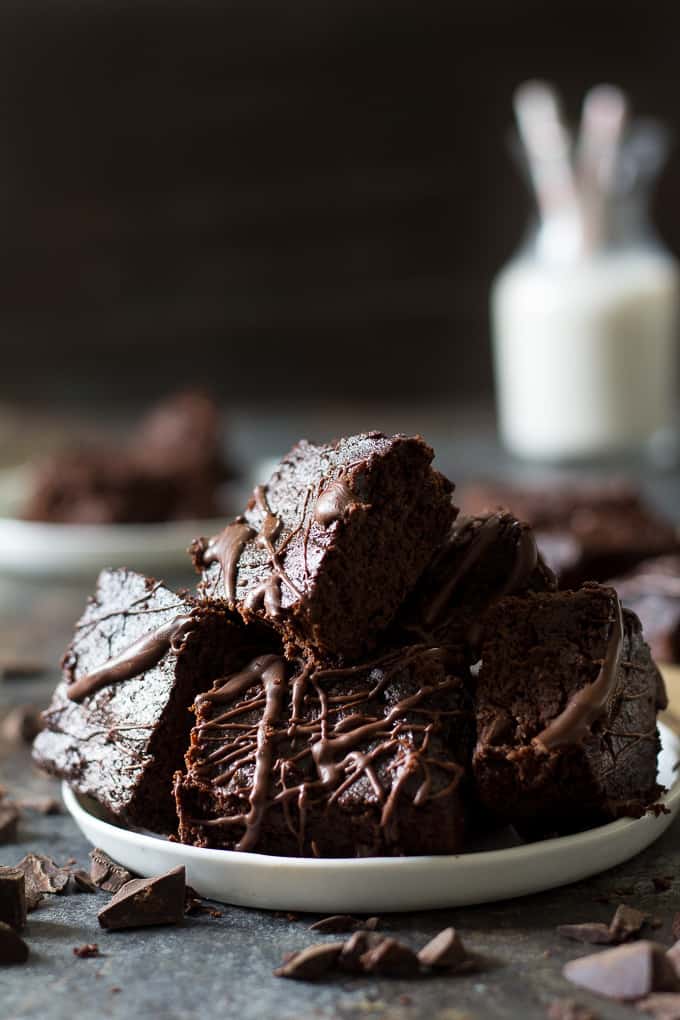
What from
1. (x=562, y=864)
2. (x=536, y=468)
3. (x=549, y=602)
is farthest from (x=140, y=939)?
(x=536, y=468)

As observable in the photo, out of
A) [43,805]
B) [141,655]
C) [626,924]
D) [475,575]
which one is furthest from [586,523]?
[626,924]

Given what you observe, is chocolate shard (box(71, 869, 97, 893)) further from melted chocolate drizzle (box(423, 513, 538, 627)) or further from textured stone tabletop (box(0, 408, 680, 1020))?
melted chocolate drizzle (box(423, 513, 538, 627))

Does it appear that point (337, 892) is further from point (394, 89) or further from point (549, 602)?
point (394, 89)

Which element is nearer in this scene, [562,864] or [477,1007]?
[477,1007]

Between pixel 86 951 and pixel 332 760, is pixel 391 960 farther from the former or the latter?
pixel 86 951

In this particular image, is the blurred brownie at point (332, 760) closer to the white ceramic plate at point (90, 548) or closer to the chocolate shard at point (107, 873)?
the chocolate shard at point (107, 873)

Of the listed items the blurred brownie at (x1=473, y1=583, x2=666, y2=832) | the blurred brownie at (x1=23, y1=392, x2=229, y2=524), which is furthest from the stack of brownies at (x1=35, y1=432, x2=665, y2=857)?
the blurred brownie at (x1=23, y1=392, x2=229, y2=524)
